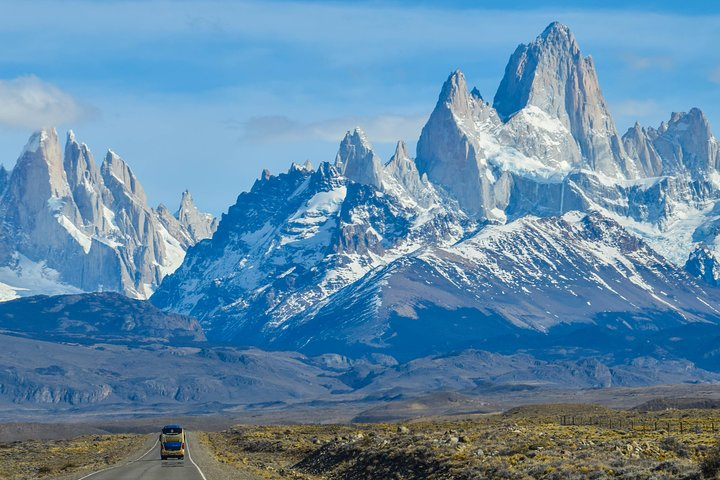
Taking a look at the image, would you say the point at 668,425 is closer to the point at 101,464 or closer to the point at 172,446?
the point at 172,446

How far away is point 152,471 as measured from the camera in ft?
325

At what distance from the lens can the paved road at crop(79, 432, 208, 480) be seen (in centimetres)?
9062

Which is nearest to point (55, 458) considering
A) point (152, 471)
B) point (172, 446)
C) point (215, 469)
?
point (172, 446)

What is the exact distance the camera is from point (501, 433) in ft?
346

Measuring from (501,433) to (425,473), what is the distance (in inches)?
838

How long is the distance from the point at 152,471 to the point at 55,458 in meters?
40.1

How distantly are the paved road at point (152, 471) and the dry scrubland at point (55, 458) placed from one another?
336 centimetres

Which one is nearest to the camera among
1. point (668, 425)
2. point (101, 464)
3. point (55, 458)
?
point (101, 464)

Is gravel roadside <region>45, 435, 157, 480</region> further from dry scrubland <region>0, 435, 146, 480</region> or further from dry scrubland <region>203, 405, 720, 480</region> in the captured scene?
dry scrubland <region>203, 405, 720, 480</region>

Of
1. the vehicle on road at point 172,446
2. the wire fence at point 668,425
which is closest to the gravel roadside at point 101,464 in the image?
the vehicle on road at point 172,446

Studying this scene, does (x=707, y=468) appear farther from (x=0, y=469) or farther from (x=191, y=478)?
(x=0, y=469)

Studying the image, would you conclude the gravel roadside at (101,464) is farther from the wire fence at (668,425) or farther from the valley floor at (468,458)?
the wire fence at (668,425)

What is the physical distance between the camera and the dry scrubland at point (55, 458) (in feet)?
357

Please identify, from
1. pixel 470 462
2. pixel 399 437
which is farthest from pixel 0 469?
pixel 470 462
